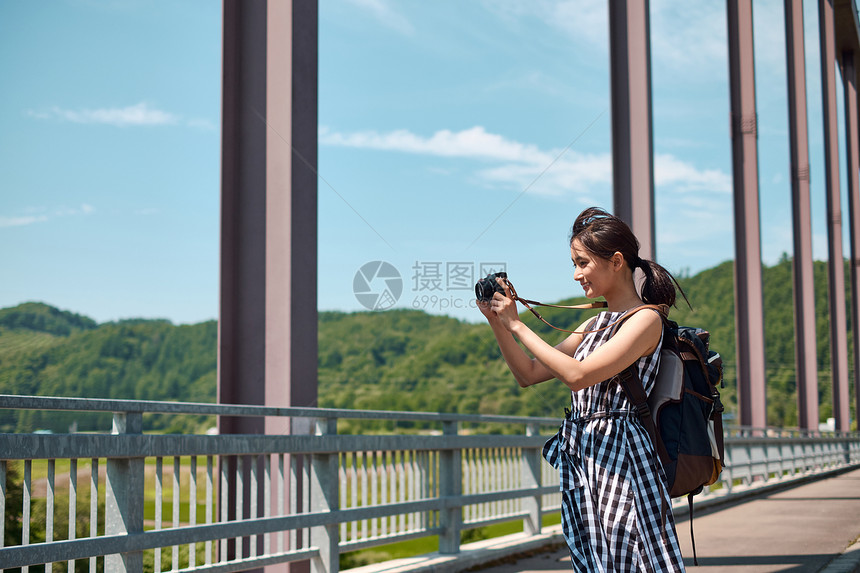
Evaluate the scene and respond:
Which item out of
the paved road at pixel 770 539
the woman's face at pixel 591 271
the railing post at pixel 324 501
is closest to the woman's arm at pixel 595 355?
the woman's face at pixel 591 271

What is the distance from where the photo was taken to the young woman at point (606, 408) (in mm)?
A: 2127

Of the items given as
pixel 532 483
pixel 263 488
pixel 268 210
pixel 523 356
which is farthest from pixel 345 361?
pixel 523 356

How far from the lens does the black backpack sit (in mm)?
2166

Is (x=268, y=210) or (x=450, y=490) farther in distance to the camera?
(x=450, y=490)

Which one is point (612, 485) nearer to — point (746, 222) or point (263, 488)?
point (263, 488)

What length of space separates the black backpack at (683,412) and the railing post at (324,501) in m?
2.38

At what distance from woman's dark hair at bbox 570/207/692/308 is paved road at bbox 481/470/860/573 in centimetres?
307

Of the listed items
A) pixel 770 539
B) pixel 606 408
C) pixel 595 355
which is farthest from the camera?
pixel 770 539

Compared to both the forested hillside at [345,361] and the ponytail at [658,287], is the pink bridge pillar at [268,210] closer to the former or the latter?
the ponytail at [658,287]

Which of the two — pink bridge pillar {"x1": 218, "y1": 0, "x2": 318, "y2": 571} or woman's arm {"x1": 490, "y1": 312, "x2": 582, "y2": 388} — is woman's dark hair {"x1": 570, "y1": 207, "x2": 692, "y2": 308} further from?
pink bridge pillar {"x1": 218, "y1": 0, "x2": 318, "y2": 571}

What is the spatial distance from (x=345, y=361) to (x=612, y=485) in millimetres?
83897

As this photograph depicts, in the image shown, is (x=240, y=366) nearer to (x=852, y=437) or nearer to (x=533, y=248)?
(x=852, y=437)

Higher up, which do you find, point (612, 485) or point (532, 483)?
point (612, 485)

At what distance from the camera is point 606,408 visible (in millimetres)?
2230
